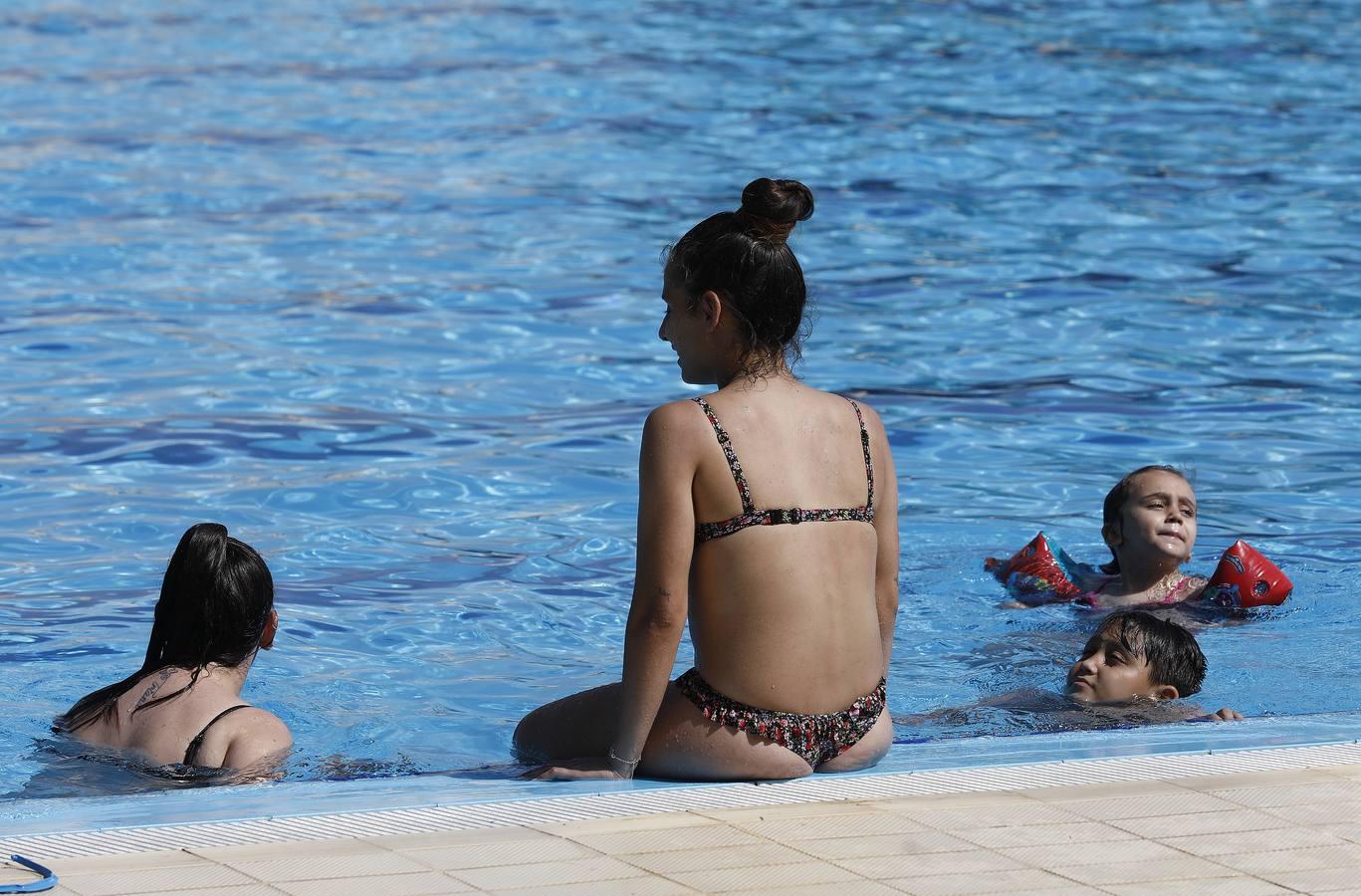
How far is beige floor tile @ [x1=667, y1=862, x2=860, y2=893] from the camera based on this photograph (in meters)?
2.95

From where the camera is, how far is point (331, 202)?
13.1m

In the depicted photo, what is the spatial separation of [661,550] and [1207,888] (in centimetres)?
123

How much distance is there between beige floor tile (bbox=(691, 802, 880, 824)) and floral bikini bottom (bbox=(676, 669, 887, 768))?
344 mm

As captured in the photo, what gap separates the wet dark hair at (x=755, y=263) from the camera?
3.66 meters

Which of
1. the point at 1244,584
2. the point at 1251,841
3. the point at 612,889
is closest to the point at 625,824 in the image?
the point at 612,889

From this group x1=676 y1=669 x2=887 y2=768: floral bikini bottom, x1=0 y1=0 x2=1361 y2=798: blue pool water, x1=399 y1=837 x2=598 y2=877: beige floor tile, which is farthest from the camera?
x1=0 y1=0 x2=1361 y2=798: blue pool water

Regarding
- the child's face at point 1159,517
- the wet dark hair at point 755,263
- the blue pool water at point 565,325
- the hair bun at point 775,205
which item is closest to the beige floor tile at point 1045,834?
the wet dark hair at point 755,263

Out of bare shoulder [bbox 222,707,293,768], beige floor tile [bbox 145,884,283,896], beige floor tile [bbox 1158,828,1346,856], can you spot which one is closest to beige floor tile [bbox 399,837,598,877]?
beige floor tile [bbox 145,884,283,896]

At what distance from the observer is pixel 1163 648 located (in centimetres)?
518

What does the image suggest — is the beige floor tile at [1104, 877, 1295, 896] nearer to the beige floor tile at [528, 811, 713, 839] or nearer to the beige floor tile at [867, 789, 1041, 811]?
the beige floor tile at [867, 789, 1041, 811]

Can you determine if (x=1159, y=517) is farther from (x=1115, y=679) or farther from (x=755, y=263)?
(x=755, y=263)

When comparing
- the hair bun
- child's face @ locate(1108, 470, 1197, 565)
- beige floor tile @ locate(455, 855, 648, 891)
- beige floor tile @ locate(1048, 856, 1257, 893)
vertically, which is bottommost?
beige floor tile @ locate(455, 855, 648, 891)

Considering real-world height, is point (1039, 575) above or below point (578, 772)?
above

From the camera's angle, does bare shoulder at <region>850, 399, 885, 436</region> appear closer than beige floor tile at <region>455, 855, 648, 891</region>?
No
